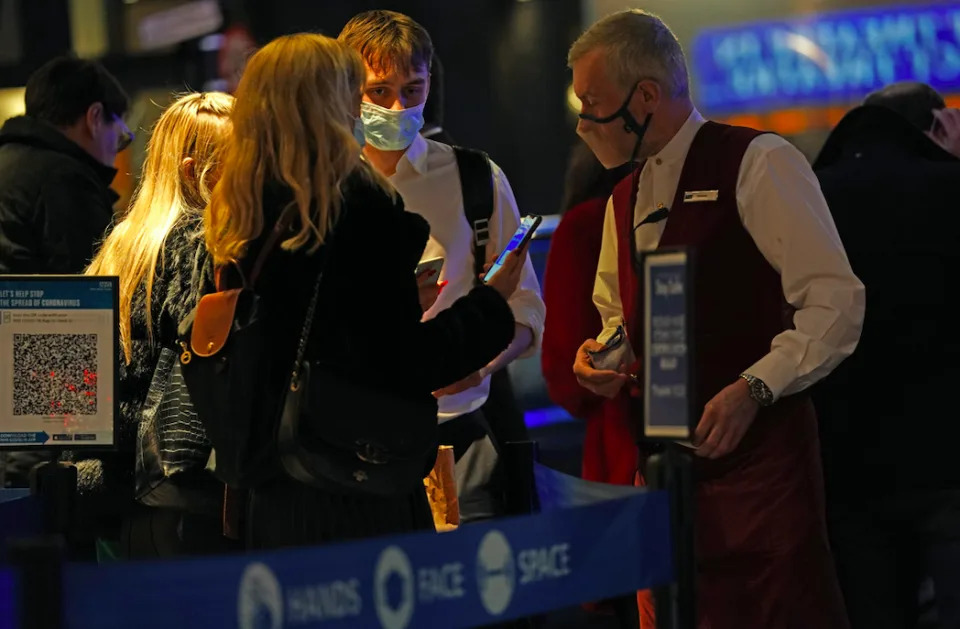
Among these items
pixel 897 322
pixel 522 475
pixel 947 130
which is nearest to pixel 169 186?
pixel 522 475

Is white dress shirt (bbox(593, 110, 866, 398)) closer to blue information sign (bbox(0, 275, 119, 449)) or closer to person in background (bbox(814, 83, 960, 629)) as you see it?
person in background (bbox(814, 83, 960, 629))

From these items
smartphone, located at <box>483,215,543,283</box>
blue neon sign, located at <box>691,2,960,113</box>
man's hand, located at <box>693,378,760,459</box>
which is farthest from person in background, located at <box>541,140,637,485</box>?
blue neon sign, located at <box>691,2,960,113</box>

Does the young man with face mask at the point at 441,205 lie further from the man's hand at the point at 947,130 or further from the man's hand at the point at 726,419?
the man's hand at the point at 947,130

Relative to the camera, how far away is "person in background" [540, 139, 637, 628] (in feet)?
13.8

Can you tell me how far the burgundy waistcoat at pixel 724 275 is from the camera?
3.10 m

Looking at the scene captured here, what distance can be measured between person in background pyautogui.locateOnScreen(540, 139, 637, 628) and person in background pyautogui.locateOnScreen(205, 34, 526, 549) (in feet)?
5.00

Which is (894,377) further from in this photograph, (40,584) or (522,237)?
(40,584)

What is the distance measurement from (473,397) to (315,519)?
1090 millimetres

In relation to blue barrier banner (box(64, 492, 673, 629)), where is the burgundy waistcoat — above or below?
above

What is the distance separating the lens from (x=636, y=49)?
10.7ft

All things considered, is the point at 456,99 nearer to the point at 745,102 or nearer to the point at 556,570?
the point at 745,102

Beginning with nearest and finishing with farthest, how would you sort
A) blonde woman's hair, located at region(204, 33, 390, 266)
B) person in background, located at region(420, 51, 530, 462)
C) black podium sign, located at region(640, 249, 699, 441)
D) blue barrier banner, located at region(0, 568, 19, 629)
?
blue barrier banner, located at region(0, 568, 19, 629)
black podium sign, located at region(640, 249, 699, 441)
blonde woman's hair, located at region(204, 33, 390, 266)
person in background, located at region(420, 51, 530, 462)

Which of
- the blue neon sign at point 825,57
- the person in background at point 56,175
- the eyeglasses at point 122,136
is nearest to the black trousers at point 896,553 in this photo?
the person in background at point 56,175

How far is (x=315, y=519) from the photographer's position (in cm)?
263
